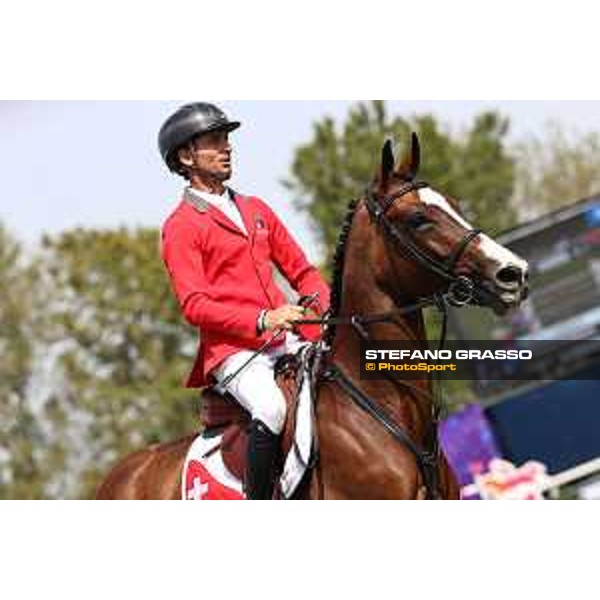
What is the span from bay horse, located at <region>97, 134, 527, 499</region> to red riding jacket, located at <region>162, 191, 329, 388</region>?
1.06 feet

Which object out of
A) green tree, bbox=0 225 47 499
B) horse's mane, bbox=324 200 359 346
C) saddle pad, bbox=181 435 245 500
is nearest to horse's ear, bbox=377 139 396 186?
horse's mane, bbox=324 200 359 346

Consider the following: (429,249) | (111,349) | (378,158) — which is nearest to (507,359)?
(429,249)

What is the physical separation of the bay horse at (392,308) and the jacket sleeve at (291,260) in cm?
38

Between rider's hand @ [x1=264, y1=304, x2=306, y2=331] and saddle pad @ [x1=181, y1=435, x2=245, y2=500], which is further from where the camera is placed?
saddle pad @ [x1=181, y1=435, x2=245, y2=500]

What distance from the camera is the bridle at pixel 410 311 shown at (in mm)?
5066

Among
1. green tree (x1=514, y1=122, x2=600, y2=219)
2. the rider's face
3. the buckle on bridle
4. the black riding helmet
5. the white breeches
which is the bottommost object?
the white breeches

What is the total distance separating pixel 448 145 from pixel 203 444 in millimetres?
4275

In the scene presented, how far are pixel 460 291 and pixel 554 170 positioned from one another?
392 cm

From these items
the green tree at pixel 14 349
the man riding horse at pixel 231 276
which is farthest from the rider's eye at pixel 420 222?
the green tree at pixel 14 349

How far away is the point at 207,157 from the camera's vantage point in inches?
223

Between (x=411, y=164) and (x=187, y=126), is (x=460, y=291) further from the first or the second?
(x=187, y=126)

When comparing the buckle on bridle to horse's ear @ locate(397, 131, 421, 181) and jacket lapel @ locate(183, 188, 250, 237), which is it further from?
jacket lapel @ locate(183, 188, 250, 237)

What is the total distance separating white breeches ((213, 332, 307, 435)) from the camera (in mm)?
5156

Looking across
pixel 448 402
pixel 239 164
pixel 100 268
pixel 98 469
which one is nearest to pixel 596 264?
pixel 448 402
